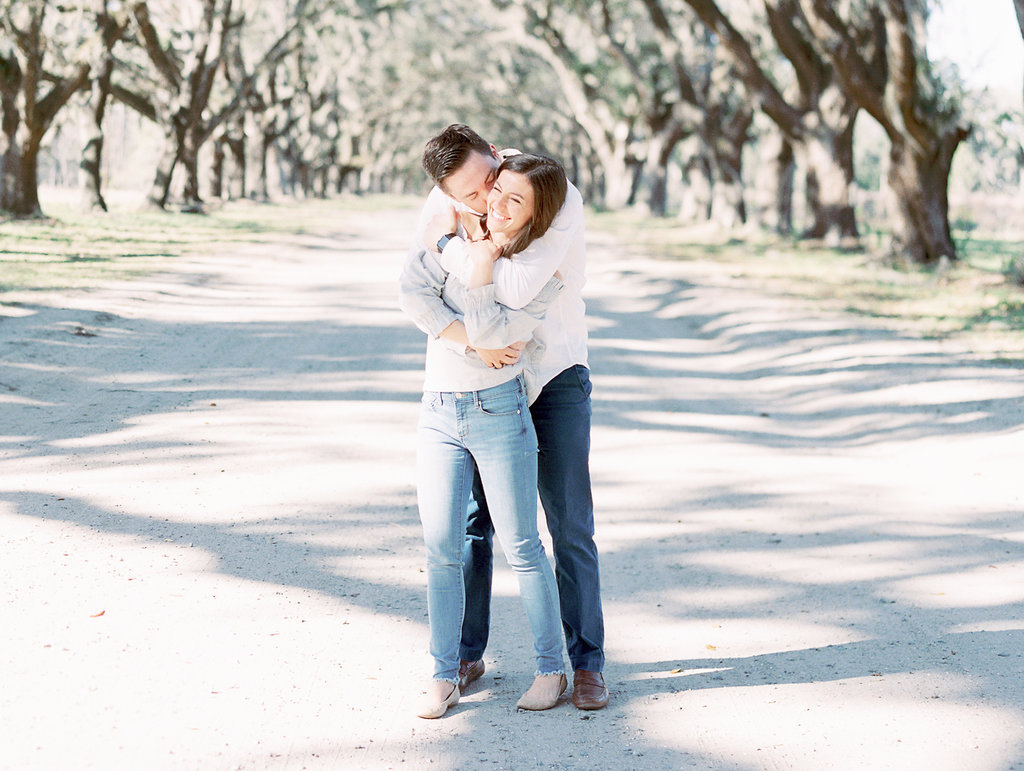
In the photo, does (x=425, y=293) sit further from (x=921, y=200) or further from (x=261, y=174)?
(x=261, y=174)

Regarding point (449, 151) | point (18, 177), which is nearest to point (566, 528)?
point (449, 151)

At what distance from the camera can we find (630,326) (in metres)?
13.3

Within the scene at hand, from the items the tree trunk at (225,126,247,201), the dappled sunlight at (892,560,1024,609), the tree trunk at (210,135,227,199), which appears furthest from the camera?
the tree trunk at (225,126,247,201)

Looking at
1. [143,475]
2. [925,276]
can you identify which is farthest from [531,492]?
[925,276]

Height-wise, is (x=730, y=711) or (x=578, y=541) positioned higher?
(x=578, y=541)

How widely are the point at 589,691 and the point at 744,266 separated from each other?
1716 cm

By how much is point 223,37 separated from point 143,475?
82.7 ft

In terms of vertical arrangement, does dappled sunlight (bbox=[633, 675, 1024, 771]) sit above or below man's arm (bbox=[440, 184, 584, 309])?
below

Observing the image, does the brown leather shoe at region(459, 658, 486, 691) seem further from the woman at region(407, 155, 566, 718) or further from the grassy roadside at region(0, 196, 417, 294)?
the grassy roadside at region(0, 196, 417, 294)

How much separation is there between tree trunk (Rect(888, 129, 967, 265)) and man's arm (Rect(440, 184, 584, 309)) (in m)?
16.8

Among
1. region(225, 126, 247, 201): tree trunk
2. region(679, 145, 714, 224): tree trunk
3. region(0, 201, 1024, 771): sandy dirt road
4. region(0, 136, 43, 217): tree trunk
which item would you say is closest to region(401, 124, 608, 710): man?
region(0, 201, 1024, 771): sandy dirt road

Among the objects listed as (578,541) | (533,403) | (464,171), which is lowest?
(578,541)

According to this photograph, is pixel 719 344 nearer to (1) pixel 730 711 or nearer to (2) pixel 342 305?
(2) pixel 342 305

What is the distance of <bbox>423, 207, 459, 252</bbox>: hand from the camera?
343 centimetres
